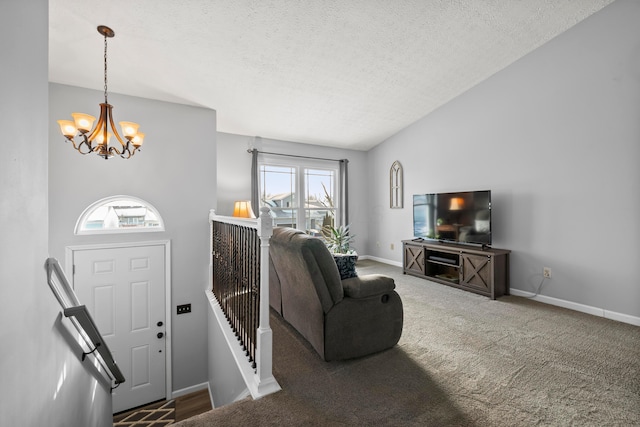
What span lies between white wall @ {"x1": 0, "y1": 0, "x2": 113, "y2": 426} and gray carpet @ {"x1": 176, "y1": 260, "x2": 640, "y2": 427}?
80 centimetres

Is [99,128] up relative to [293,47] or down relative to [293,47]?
down

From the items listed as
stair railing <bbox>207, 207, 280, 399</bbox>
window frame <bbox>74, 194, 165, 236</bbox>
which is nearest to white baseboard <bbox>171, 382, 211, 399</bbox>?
stair railing <bbox>207, 207, 280, 399</bbox>

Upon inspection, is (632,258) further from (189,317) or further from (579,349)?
(189,317)

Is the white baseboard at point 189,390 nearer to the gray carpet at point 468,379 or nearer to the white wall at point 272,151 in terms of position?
the gray carpet at point 468,379

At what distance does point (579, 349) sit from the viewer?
2377 millimetres

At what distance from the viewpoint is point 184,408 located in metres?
3.43

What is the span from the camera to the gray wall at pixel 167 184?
3111mm

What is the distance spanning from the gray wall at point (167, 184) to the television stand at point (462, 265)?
3.44 m

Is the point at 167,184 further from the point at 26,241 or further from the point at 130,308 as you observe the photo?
the point at 26,241

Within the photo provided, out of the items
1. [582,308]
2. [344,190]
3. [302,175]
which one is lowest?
[582,308]

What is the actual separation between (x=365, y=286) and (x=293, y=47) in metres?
2.57

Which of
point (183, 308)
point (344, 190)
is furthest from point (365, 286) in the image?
point (344, 190)

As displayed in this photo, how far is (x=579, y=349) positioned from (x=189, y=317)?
427 cm

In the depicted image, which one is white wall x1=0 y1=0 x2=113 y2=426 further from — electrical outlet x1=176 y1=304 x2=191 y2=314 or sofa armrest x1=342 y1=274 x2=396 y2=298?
electrical outlet x1=176 y1=304 x2=191 y2=314
